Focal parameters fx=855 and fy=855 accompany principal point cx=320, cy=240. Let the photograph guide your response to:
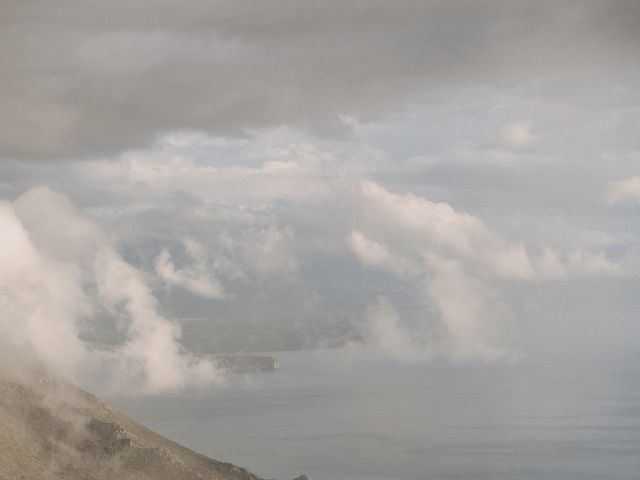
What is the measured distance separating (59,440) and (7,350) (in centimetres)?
Answer: 5905

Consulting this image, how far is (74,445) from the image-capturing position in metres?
144

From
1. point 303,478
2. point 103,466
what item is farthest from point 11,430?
point 303,478

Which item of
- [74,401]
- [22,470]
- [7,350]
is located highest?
[7,350]

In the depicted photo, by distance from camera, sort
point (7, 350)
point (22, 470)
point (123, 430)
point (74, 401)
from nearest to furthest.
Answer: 1. point (22, 470)
2. point (123, 430)
3. point (74, 401)
4. point (7, 350)

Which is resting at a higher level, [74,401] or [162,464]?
[74,401]

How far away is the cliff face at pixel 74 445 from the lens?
13500 cm

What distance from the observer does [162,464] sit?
462 feet

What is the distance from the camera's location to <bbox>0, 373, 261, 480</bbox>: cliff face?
443 ft

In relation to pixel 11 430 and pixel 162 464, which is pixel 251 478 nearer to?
pixel 162 464

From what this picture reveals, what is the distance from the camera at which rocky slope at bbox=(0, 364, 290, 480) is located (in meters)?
135

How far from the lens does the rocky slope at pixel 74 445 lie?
135000 mm

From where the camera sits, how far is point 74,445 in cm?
14400

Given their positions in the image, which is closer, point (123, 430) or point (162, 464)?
point (162, 464)

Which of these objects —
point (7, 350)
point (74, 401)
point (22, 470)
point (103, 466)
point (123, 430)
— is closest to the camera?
point (22, 470)
